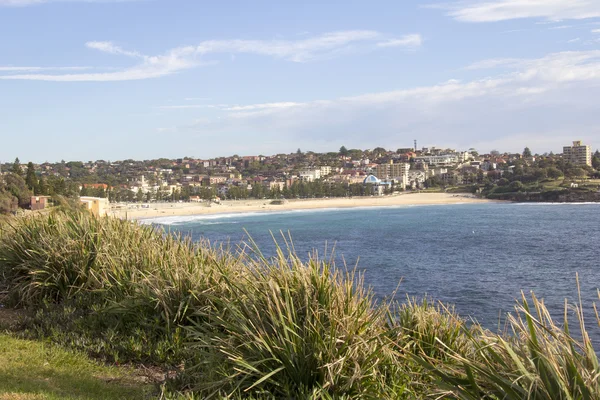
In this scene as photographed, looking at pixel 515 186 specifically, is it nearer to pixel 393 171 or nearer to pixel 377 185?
pixel 377 185

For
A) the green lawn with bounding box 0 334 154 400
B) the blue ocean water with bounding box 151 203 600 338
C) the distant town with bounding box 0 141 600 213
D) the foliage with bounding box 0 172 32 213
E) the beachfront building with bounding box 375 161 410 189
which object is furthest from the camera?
the beachfront building with bounding box 375 161 410 189

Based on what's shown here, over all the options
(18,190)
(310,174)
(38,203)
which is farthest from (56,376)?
(310,174)

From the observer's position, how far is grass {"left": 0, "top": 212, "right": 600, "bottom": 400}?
366cm

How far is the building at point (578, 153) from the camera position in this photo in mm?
153375

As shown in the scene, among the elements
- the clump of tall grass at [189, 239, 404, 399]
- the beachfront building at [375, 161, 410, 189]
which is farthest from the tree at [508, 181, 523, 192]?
the clump of tall grass at [189, 239, 404, 399]

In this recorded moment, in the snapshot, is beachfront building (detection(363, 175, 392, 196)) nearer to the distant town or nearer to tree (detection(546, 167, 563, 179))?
the distant town

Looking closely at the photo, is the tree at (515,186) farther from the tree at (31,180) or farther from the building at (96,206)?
the building at (96,206)

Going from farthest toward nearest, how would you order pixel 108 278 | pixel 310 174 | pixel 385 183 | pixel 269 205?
pixel 310 174 < pixel 385 183 < pixel 269 205 < pixel 108 278

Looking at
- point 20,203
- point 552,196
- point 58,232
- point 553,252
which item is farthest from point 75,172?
point 58,232

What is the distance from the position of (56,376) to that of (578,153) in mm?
170875

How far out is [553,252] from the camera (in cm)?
3588

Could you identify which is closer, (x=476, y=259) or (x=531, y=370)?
(x=531, y=370)

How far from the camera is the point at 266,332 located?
15.7ft

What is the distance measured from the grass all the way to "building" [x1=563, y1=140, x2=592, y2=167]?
521 ft
